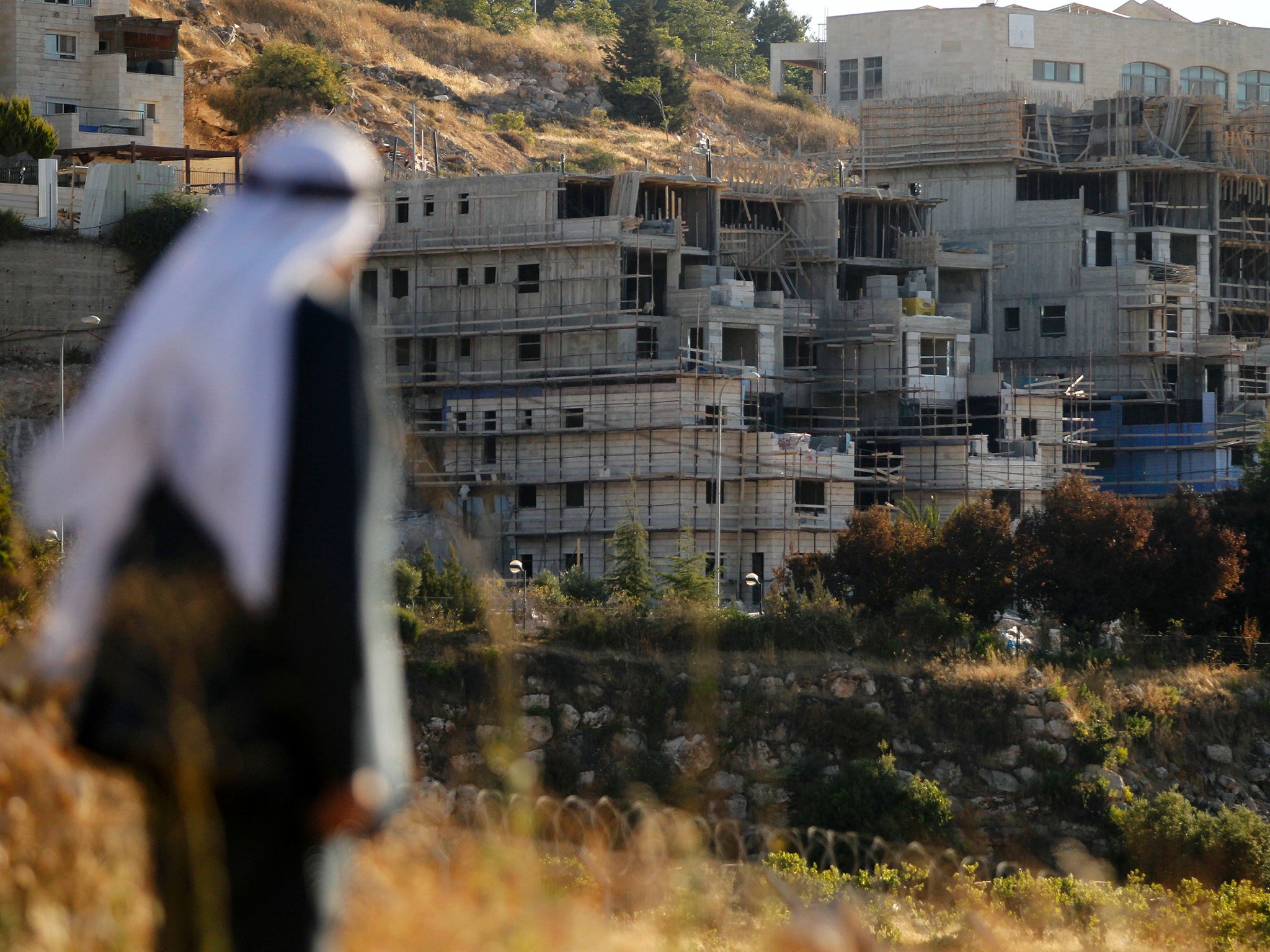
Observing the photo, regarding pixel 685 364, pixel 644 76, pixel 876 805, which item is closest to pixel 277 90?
pixel 685 364

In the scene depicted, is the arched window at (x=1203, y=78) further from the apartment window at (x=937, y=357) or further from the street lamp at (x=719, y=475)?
the street lamp at (x=719, y=475)

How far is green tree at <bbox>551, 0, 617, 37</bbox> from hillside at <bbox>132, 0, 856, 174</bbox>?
4.57 feet

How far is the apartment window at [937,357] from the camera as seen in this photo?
6100 cm

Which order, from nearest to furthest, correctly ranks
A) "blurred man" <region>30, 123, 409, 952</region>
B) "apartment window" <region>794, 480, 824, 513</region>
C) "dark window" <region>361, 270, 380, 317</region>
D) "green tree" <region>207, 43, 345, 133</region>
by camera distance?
"blurred man" <region>30, 123, 409, 952</region> → "apartment window" <region>794, 480, 824, 513</region> → "dark window" <region>361, 270, 380, 317</region> → "green tree" <region>207, 43, 345, 133</region>

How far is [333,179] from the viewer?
481 centimetres

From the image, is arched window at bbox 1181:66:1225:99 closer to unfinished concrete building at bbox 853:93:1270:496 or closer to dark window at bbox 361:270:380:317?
unfinished concrete building at bbox 853:93:1270:496

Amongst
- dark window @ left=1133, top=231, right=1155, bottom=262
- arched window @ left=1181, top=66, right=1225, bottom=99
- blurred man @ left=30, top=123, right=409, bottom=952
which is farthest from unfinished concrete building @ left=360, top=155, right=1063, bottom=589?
blurred man @ left=30, top=123, right=409, bottom=952

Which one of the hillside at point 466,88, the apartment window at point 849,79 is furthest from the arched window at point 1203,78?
the hillside at point 466,88

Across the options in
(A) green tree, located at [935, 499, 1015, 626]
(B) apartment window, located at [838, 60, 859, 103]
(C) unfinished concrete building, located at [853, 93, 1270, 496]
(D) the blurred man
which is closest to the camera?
(D) the blurred man

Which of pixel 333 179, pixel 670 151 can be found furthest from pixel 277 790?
pixel 670 151

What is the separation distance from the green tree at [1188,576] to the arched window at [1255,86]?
53.6 metres

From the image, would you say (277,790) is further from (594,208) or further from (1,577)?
(594,208)

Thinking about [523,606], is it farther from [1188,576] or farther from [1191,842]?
[1188,576]

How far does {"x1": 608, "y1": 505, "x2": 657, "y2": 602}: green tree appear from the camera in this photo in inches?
1775
